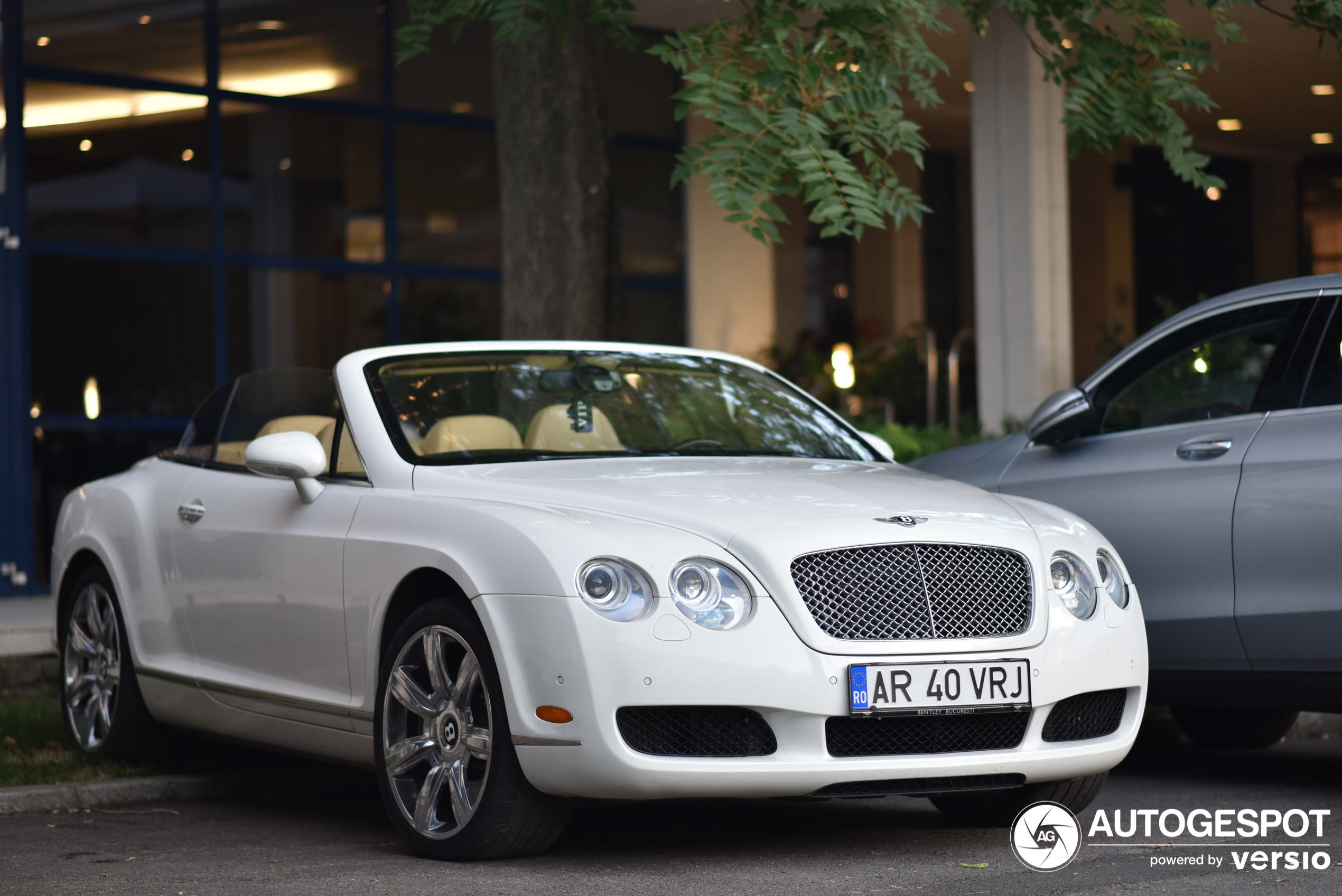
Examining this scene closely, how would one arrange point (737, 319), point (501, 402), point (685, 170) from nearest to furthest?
1. point (501, 402)
2. point (685, 170)
3. point (737, 319)

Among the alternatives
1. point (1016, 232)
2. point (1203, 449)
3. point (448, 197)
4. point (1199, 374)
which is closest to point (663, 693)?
point (1203, 449)

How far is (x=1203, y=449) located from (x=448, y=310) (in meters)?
9.41

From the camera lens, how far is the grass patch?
6.44 meters

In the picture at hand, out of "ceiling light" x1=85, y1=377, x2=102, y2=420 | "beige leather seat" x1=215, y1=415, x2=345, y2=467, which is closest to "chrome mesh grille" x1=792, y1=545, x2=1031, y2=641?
"beige leather seat" x1=215, y1=415, x2=345, y2=467

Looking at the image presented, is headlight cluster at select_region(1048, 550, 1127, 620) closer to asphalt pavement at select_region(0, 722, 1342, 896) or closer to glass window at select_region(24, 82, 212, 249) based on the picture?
asphalt pavement at select_region(0, 722, 1342, 896)

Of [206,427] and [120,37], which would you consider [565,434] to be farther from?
[120,37]

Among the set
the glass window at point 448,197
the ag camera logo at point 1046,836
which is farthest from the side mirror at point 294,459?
the glass window at point 448,197

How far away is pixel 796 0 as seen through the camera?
7176 mm

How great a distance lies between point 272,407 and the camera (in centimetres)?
674

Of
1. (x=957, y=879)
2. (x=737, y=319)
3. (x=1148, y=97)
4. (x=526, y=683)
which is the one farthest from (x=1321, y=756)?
(x=737, y=319)

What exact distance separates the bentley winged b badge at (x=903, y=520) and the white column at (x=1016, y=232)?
8222 mm

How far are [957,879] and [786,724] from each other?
0.59 m

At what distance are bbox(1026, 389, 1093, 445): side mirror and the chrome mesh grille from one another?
1.71 metres

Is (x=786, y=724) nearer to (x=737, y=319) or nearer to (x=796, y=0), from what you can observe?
(x=796, y=0)
